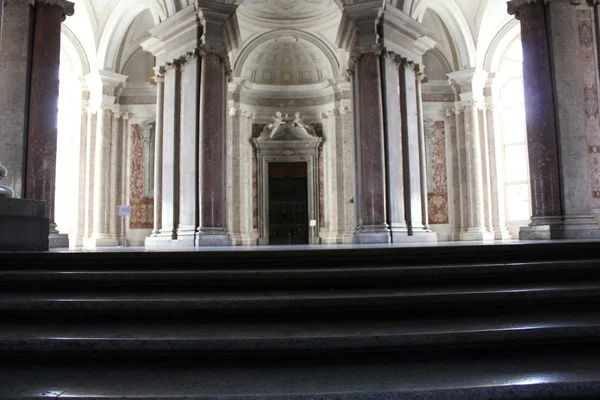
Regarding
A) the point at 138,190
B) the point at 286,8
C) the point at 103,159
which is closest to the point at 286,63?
the point at 286,8

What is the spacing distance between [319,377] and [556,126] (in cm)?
736

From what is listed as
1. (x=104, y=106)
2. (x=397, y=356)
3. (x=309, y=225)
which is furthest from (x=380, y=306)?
(x=104, y=106)

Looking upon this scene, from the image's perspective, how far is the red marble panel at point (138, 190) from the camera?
16.4m

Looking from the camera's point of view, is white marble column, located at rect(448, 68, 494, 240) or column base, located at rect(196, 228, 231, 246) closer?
column base, located at rect(196, 228, 231, 246)

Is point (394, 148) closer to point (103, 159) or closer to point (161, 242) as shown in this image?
point (161, 242)

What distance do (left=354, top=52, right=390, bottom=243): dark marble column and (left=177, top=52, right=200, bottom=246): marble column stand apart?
140 inches

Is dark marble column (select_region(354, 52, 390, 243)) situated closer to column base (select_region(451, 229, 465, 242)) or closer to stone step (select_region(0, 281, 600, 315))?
column base (select_region(451, 229, 465, 242))

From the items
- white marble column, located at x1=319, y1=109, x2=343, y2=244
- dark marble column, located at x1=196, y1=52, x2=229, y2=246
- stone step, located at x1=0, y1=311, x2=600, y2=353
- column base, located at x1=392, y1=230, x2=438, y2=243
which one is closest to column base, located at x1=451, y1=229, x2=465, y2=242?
white marble column, located at x1=319, y1=109, x2=343, y2=244

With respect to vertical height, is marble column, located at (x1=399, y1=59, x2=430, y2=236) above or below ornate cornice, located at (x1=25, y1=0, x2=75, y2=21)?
below

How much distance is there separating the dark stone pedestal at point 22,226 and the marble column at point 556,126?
722 centimetres

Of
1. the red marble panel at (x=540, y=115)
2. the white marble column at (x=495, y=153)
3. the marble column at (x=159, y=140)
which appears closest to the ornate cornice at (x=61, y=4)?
the marble column at (x=159, y=140)

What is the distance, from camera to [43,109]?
7953mm

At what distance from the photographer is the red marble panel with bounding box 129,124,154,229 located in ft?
53.8

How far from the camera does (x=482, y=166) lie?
1634 centimetres
